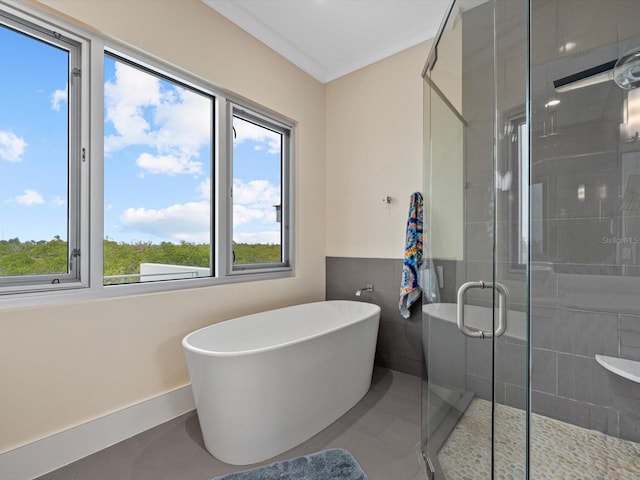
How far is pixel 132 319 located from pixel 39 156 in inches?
39.4

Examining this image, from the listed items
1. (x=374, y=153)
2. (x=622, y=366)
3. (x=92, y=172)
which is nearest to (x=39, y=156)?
(x=92, y=172)

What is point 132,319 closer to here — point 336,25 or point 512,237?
point 512,237

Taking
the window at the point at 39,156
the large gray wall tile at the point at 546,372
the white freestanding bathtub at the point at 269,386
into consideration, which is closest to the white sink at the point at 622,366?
the large gray wall tile at the point at 546,372

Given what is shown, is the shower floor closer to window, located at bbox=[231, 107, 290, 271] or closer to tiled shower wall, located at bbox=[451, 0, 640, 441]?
tiled shower wall, located at bbox=[451, 0, 640, 441]

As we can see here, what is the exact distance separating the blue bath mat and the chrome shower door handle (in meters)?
0.86

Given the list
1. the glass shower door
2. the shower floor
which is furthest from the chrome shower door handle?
the shower floor

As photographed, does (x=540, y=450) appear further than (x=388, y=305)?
No

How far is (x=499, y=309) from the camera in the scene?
1.19 metres

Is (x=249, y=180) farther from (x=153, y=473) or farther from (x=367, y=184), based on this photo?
(x=153, y=473)

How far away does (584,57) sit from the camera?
159 centimetres

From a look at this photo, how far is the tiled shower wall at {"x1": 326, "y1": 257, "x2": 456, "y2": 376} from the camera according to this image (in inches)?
106

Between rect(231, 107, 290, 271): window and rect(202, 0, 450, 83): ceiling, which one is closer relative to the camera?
rect(202, 0, 450, 83): ceiling

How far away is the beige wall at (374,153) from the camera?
2758 mm

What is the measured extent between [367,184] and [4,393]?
2.79m
